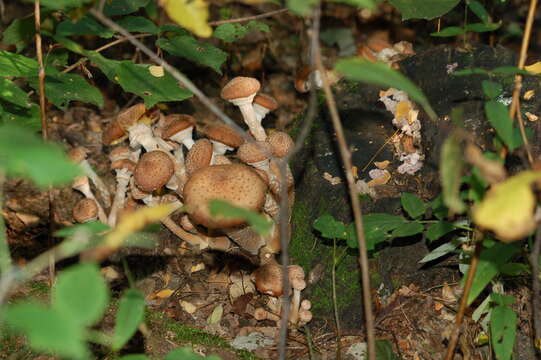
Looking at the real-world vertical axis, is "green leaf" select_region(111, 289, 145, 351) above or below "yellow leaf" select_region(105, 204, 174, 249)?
below

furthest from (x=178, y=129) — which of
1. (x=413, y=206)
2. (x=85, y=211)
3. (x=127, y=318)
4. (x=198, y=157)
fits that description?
(x=127, y=318)

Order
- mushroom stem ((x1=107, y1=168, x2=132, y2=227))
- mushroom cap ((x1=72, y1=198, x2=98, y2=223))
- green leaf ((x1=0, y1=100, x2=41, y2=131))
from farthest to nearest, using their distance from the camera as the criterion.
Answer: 1. mushroom stem ((x1=107, y1=168, x2=132, y2=227))
2. mushroom cap ((x1=72, y1=198, x2=98, y2=223))
3. green leaf ((x1=0, y1=100, x2=41, y2=131))

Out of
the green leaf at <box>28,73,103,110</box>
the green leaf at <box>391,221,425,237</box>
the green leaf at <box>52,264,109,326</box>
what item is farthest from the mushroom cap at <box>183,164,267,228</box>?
the green leaf at <box>52,264,109,326</box>

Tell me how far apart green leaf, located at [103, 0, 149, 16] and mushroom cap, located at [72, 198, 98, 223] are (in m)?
1.66

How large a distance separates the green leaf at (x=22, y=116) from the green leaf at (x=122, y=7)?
0.85 meters

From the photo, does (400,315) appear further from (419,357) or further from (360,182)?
(360,182)

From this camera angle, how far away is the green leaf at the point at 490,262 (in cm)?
232

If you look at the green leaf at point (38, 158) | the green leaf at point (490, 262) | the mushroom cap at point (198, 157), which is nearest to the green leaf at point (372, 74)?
the green leaf at point (38, 158)

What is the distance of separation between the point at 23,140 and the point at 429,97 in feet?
12.2

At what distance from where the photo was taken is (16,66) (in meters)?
3.02

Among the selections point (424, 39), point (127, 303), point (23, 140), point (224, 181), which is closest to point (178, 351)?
point (127, 303)

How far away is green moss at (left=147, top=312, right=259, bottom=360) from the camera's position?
3.52 m

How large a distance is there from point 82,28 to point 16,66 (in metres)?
0.48

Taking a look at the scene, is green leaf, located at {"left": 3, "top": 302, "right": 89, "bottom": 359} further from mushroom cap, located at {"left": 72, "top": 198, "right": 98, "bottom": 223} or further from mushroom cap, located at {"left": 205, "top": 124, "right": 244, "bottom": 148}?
mushroom cap, located at {"left": 72, "top": 198, "right": 98, "bottom": 223}
